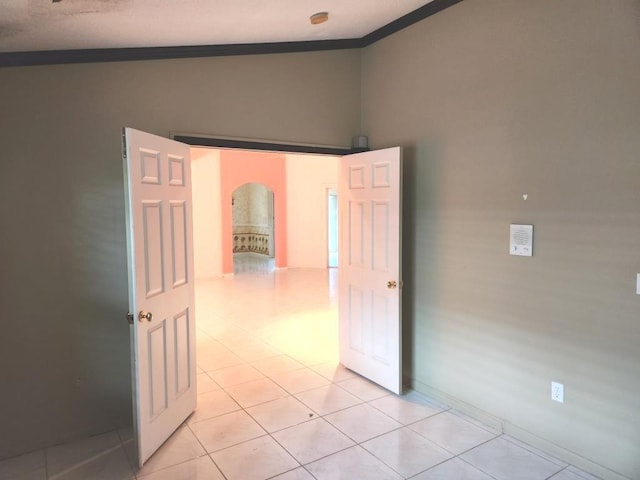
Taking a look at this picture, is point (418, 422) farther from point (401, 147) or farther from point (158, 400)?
point (401, 147)

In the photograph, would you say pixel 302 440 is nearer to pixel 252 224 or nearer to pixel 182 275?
pixel 182 275

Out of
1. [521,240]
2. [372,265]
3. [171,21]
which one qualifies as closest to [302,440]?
[372,265]

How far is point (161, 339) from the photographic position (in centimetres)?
278

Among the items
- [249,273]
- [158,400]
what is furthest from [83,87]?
[249,273]

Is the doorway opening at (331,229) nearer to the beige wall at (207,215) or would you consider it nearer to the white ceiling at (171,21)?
the beige wall at (207,215)

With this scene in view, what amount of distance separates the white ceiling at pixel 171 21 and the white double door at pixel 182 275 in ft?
2.06

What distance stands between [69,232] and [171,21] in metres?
1.46

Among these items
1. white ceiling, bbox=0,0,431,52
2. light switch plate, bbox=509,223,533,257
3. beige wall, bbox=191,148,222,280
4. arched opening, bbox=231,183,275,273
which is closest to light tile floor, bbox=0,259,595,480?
light switch plate, bbox=509,223,533,257

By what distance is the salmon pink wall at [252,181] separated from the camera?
940 centimetres

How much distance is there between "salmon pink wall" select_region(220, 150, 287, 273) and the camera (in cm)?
940

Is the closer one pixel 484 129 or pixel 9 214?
pixel 9 214

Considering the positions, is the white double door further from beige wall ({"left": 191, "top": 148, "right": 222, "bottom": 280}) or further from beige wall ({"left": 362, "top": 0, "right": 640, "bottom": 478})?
beige wall ({"left": 191, "top": 148, "right": 222, "bottom": 280})

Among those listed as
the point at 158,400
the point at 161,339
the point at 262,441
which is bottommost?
the point at 262,441

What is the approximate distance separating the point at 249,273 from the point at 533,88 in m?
7.94
